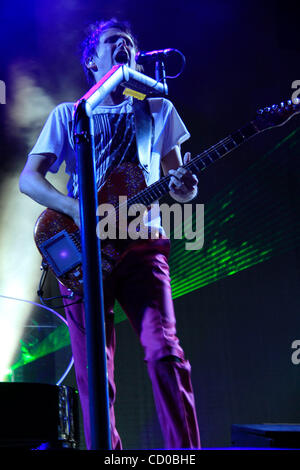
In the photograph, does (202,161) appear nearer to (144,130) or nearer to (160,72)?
(144,130)

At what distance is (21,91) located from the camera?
275 centimetres

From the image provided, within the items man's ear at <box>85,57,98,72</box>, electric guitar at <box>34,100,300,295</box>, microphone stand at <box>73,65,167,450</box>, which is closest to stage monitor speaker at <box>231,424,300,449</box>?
microphone stand at <box>73,65,167,450</box>

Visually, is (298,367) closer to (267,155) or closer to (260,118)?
(267,155)

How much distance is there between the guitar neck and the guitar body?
3 centimetres

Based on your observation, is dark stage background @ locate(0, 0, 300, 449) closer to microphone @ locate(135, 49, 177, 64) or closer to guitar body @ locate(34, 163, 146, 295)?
guitar body @ locate(34, 163, 146, 295)

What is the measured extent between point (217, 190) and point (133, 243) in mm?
894

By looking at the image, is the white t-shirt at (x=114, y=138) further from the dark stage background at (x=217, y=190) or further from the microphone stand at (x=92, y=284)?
the microphone stand at (x=92, y=284)

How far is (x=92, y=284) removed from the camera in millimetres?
1122

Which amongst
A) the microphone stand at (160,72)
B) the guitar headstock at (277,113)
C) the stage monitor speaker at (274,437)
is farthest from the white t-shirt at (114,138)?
the stage monitor speaker at (274,437)

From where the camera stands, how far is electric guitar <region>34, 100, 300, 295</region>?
6.25 ft

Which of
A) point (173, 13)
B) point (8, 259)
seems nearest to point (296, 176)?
point (173, 13)

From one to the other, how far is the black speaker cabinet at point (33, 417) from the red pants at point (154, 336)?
1.13ft

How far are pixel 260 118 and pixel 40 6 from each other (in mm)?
1551

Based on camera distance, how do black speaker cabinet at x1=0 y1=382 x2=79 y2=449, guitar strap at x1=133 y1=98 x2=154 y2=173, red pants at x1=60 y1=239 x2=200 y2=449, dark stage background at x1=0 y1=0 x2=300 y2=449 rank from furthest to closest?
dark stage background at x1=0 y1=0 x2=300 y2=449 < guitar strap at x1=133 y1=98 x2=154 y2=173 < red pants at x1=60 y1=239 x2=200 y2=449 < black speaker cabinet at x1=0 y1=382 x2=79 y2=449
